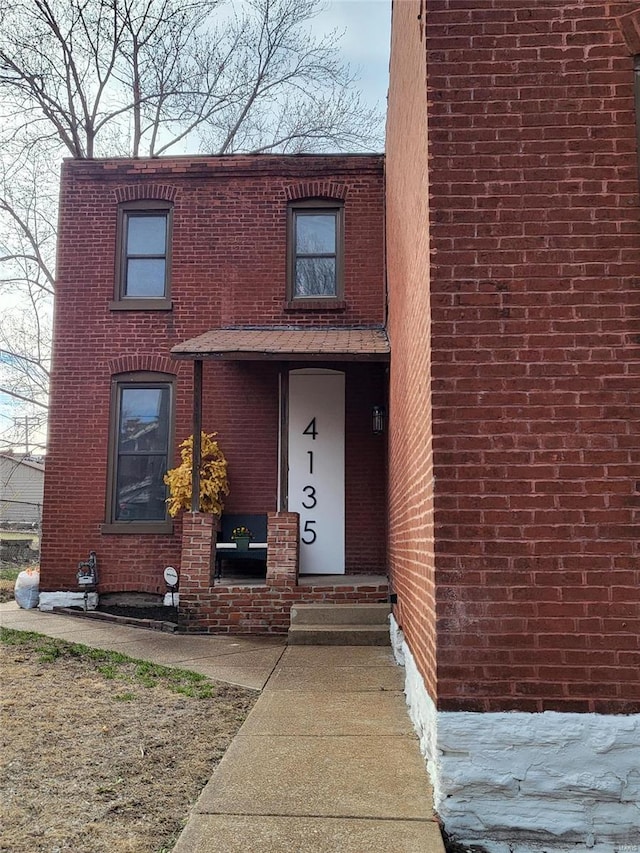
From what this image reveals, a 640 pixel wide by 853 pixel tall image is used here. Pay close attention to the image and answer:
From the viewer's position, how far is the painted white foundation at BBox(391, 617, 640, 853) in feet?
9.59

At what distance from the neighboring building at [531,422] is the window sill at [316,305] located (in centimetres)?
566

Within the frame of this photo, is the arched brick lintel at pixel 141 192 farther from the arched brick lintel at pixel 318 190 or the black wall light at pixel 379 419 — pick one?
the black wall light at pixel 379 419

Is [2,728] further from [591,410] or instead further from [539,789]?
[591,410]

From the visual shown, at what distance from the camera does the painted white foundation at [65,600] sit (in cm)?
884

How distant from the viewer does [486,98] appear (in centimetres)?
341

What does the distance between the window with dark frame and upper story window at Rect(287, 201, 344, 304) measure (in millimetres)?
2427

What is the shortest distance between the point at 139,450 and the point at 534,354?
7.08 m

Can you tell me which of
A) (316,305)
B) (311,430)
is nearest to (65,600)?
(311,430)

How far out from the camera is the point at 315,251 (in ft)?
31.4

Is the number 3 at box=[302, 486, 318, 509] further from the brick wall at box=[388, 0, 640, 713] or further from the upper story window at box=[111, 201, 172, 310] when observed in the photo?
the brick wall at box=[388, 0, 640, 713]

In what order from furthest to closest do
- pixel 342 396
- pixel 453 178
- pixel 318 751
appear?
pixel 342 396 → pixel 318 751 → pixel 453 178

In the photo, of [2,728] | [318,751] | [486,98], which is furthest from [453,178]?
[2,728]

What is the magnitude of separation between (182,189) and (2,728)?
7.66 m

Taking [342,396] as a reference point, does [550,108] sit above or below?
above
